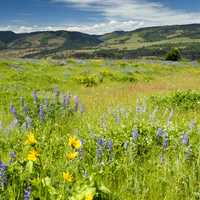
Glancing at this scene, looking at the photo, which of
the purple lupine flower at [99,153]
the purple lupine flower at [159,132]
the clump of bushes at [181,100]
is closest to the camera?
the purple lupine flower at [99,153]

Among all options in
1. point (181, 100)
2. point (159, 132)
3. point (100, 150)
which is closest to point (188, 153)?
point (159, 132)

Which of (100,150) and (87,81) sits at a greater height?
(100,150)

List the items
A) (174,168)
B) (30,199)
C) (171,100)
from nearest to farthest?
(30,199)
(174,168)
(171,100)

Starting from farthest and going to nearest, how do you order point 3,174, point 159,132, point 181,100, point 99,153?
1. point 181,100
2. point 159,132
3. point 99,153
4. point 3,174

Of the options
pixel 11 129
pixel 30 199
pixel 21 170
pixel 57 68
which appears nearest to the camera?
pixel 30 199

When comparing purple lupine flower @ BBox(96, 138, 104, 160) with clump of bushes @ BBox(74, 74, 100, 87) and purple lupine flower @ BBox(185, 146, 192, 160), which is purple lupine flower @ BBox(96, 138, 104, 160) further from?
clump of bushes @ BBox(74, 74, 100, 87)

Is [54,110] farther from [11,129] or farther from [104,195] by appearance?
[104,195]

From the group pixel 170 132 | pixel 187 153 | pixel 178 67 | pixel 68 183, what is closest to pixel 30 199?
pixel 68 183

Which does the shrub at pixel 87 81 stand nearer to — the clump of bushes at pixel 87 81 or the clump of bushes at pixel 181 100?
the clump of bushes at pixel 87 81

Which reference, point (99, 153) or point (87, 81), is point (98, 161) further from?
point (87, 81)

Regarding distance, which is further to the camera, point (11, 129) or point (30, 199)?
point (11, 129)

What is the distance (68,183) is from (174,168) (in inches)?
60.4

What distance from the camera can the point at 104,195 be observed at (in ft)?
12.3

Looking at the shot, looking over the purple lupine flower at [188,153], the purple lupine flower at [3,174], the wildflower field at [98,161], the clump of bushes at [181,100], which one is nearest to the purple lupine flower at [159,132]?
the wildflower field at [98,161]
